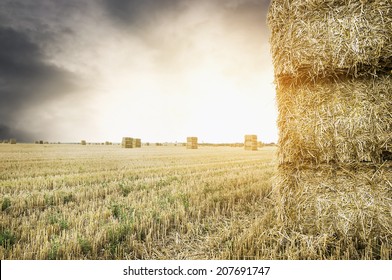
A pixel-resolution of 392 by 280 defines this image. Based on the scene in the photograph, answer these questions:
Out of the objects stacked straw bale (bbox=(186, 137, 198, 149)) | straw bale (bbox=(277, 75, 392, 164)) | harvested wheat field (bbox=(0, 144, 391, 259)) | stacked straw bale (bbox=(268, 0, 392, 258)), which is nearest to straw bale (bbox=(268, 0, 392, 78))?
stacked straw bale (bbox=(268, 0, 392, 258))

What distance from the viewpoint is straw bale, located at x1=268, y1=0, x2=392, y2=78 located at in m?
3.44

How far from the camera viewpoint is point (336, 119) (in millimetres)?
3691

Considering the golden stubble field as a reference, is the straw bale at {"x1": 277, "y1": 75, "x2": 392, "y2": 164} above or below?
above

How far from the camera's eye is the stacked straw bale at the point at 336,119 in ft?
11.4

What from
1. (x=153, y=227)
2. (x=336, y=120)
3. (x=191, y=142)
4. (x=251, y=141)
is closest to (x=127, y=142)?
(x=191, y=142)

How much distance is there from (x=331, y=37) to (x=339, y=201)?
7.20 ft

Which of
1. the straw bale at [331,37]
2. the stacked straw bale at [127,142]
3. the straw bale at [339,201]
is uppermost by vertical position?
the straw bale at [331,37]

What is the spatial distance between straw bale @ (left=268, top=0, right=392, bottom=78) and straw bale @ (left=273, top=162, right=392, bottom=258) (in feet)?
4.35

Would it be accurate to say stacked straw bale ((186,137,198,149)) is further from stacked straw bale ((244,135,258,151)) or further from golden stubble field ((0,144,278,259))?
golden stubble field ((0,144,278,259))

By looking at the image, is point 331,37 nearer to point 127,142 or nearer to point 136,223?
point 136,223

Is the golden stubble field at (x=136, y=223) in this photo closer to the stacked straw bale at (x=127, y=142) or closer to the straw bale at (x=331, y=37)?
the straw bale at (x=331, y=37)

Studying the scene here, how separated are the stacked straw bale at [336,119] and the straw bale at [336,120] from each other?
0.01 m

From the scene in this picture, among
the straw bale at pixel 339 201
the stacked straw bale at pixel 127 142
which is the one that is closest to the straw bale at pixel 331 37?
the straw bale at pixel 339 201
